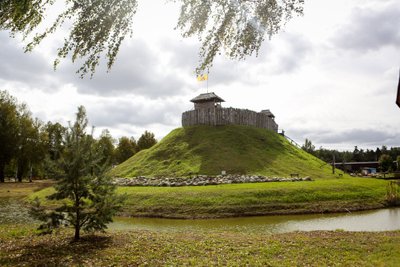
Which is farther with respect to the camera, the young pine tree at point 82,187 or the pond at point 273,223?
the pond at point 273,223

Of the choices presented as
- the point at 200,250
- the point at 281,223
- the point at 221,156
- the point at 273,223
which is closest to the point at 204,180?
the point at 221,156

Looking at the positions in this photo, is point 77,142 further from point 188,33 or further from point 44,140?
point 44,140

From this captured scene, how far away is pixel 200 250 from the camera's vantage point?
12.5 m

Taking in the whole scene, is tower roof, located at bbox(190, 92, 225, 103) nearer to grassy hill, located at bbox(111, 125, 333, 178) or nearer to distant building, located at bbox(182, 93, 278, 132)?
distant building, located at bbox(182, 93, 278, 132)

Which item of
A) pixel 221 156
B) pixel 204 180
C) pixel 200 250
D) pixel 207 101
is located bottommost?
pixel 200 250

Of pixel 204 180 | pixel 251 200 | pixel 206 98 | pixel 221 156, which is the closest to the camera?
pixel 251 200

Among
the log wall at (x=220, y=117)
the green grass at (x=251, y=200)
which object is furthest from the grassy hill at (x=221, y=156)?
the green grass at (x=251, y=200)

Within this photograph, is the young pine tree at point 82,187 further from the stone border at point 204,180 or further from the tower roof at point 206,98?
the tower roof at point 206,98

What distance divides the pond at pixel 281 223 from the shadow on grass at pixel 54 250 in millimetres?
7227

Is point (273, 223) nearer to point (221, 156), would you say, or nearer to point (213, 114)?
point (221, 156)

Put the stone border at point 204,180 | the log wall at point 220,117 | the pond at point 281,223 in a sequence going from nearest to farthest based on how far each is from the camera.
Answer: the pond at point 281,223
the stone border at point 204,180
the log wall at point 220,117

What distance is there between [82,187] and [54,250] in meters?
2.72

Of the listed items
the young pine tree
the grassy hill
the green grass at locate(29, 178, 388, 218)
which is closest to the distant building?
the grassy hill

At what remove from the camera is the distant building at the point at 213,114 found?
196ft
